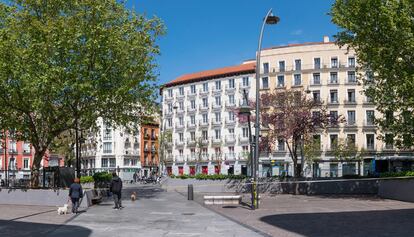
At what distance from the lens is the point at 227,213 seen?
1945cm

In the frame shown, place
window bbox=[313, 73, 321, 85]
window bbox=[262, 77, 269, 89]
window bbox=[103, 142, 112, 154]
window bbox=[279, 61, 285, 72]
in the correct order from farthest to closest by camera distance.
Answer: window bbox=[103, 142, 112, 154] → window bbox=[262, 77, 269, 89] → window bbox=[279, 61, 285, 72] → window bbox=[313, 73, 321, 85]

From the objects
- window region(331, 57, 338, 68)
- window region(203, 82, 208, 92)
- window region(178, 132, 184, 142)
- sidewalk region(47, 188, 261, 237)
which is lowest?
sidewalk region(47, 188, 261, 237)

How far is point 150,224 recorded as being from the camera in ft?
51.9

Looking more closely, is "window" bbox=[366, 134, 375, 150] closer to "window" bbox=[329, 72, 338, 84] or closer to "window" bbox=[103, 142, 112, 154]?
"window" bbox=[329, 72, 338, 84]

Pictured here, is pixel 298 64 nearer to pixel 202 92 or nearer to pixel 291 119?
pixel 202 92

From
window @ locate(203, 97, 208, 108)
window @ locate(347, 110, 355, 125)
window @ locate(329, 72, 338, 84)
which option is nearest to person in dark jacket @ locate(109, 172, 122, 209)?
window @ locate(347, 110, 355, 125)

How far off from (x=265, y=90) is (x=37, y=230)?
66.5 metres

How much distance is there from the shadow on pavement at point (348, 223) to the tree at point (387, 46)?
7.73m

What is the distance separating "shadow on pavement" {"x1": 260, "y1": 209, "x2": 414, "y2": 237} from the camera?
13.4 meters

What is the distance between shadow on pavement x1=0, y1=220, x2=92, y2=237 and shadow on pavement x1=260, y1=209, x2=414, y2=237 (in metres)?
5.88

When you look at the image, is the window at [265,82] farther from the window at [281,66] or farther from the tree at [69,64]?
the tree at [69,64]

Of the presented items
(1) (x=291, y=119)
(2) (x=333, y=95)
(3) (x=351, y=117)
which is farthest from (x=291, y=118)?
(2) (x=333, y=95)

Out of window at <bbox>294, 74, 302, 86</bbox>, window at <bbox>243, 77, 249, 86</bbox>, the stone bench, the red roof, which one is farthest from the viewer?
the red roof

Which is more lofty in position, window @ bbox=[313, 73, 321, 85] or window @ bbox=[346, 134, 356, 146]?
window @ bbox=[313, 73, 321, 85]
